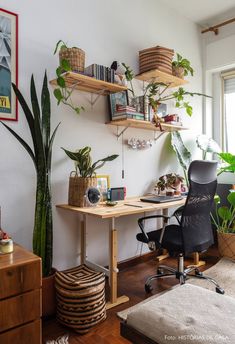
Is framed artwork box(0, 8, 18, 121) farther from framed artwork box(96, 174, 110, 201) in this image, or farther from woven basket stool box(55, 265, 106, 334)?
woven basket stool box(55, 265, 106, 334)

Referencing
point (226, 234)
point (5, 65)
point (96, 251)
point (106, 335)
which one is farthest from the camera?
point (226, 234)

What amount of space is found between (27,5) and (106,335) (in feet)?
8.04

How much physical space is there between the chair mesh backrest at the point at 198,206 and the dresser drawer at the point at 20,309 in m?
1.16

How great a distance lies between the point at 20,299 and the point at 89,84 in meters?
1.70

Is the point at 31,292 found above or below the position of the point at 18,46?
below

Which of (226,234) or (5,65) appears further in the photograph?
(226,234)

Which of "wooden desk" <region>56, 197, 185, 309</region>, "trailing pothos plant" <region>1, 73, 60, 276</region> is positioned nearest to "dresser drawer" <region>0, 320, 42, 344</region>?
"trailing pothos plant" <region>1, 73, 60, 276</region>

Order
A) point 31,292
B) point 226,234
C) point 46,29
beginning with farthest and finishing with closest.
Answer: point 226,234
point 46,29
point 31,292

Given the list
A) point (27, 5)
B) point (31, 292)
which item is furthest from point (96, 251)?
point (27, 5)

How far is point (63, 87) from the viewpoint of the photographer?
2.03 metres

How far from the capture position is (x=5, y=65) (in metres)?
2.00

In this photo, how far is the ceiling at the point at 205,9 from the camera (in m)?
3.26

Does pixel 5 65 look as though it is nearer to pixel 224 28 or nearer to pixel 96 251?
pixel 96 251

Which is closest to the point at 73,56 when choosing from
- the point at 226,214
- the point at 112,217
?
the point at 112,217
